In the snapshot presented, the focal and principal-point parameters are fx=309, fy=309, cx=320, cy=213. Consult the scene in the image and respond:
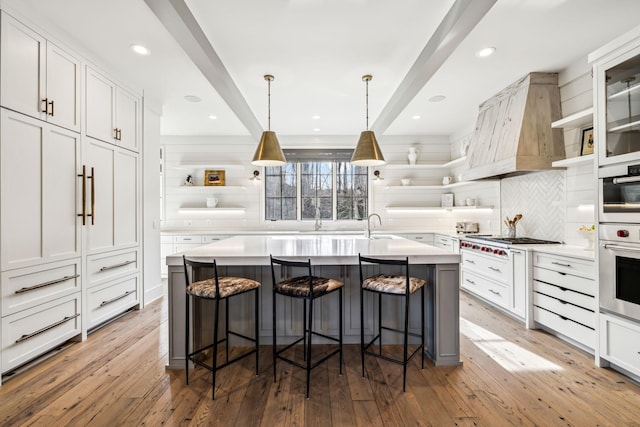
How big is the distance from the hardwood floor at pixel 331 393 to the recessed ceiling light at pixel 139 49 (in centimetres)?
274

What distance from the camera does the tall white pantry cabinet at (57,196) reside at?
2.25 meters

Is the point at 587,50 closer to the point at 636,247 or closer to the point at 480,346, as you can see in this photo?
the point at 636,247

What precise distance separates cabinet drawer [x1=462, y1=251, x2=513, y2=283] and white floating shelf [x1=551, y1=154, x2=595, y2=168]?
3.73 ft

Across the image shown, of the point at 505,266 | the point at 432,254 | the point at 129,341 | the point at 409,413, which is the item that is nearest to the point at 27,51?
the point at 129,341

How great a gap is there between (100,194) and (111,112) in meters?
0.92

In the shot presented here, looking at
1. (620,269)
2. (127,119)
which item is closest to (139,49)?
(127,119)

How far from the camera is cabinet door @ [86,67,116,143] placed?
3018 millimetres

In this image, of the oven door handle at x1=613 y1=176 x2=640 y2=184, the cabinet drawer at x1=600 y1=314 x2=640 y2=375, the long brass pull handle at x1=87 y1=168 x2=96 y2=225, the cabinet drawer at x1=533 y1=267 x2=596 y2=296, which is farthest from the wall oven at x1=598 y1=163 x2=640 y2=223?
the long brass pull handle at x1=87 y1=168 x2=96 y2=225

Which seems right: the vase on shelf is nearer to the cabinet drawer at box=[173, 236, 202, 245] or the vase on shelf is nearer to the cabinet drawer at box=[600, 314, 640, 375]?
the cabinet drawer at box=[600, 314, 640, 375]

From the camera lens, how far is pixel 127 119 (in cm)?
362

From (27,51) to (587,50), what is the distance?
487 centimetres

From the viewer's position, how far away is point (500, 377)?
227 cm

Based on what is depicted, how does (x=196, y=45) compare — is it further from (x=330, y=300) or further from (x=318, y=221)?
(x=318, y=221)

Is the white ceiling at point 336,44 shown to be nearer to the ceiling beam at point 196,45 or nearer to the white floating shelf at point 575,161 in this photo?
the ceiling beam at point 196,45
